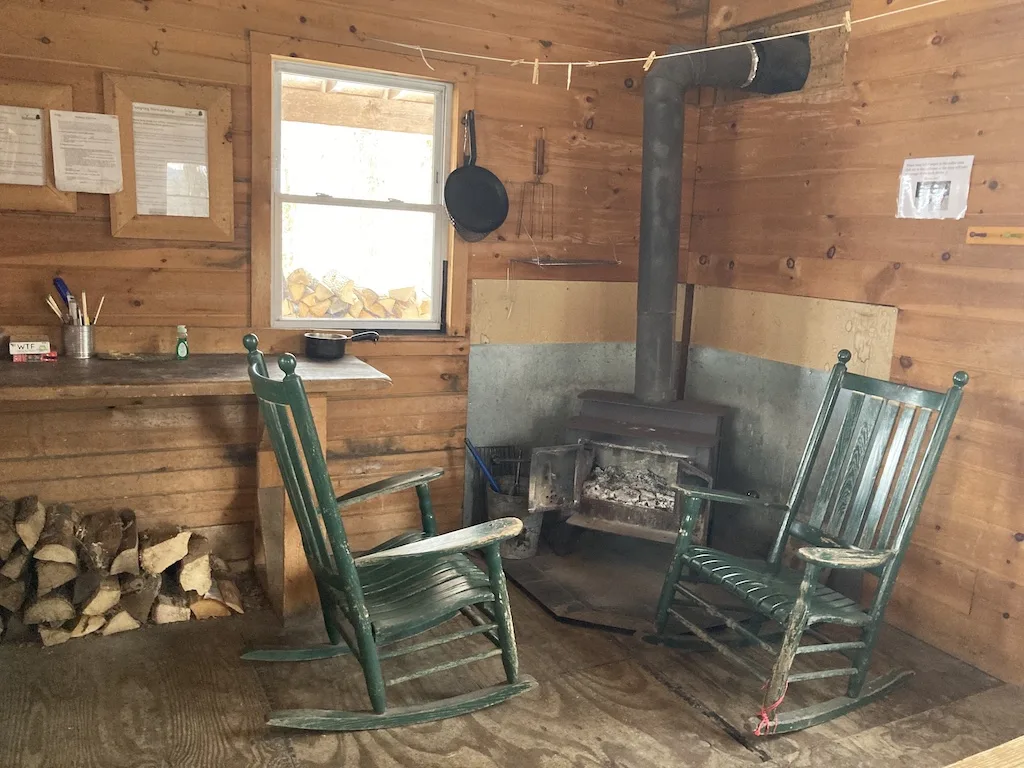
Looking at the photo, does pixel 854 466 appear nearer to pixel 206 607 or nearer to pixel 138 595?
pixel 206 607

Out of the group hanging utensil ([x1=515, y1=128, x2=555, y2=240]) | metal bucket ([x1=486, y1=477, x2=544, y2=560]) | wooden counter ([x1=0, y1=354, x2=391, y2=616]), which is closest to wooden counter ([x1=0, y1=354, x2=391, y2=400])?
wooden counter ([x1=0, y1=354, x2=391, y2=616])

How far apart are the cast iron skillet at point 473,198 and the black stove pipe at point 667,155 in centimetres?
60

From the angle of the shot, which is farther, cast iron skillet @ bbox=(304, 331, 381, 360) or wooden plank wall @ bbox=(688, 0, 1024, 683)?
cast iron skillet @ bbox=(304, 331, 381, 360)

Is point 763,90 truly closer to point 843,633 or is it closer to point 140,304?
point 843,633

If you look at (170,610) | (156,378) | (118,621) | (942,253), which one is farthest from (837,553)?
(118,621)

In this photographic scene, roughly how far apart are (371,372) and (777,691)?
1577mm

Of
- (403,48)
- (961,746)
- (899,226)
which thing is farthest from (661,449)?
(403,48)

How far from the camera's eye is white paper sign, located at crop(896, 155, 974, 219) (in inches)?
104

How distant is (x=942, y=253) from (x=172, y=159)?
2.65 m

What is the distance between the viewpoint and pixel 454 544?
2.05 metres

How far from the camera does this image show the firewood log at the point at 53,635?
8.29 feet

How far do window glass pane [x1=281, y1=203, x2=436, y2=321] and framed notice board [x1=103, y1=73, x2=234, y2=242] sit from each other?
11.3 inches

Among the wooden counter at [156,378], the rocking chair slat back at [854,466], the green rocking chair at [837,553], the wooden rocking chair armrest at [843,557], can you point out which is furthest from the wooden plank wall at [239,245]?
the wooden rocking chair armrest at [843,557]

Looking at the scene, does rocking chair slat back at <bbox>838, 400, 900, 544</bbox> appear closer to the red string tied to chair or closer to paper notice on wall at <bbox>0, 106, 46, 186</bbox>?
the red string tied to chair
